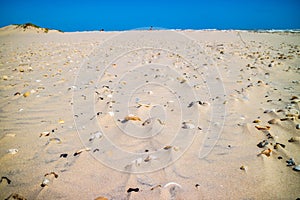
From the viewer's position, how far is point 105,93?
5609 millimetres

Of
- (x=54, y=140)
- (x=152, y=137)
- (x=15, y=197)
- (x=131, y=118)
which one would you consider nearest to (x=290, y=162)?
(x=152, y=137)

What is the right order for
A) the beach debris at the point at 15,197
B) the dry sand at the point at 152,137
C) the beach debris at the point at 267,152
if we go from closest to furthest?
the beach debris at the point at 15,197
the dry sand at the point at 152,137
the beach debris at the point at 267,152

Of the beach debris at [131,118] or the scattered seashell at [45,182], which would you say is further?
the beach debris at [131,118]

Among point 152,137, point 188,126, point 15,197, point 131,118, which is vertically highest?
point 131,118

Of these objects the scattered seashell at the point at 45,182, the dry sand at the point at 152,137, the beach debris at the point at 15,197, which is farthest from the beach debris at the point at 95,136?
the beach debris at the point at 15,197

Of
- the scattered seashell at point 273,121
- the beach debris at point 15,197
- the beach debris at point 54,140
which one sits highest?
the scattered seashell at point 273,121

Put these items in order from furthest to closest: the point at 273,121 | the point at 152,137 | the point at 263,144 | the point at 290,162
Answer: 1. the point at 273,121
2. the point at 152,137
3. the point at 263,144
4. the point at 290,162

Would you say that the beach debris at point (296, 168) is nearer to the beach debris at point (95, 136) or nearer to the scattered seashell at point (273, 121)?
the scattered seashell at point (273, 121)

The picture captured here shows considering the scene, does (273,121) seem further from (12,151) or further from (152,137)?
(12,151)

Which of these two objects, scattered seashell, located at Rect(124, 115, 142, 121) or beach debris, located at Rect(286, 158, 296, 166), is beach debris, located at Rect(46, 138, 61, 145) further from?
beach debris, located at Rect(286, 158, 296, 166)

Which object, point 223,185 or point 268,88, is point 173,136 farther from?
point 268,88

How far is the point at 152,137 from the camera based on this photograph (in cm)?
352

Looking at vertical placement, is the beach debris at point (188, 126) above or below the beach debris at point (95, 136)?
above

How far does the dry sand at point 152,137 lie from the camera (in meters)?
2.50
